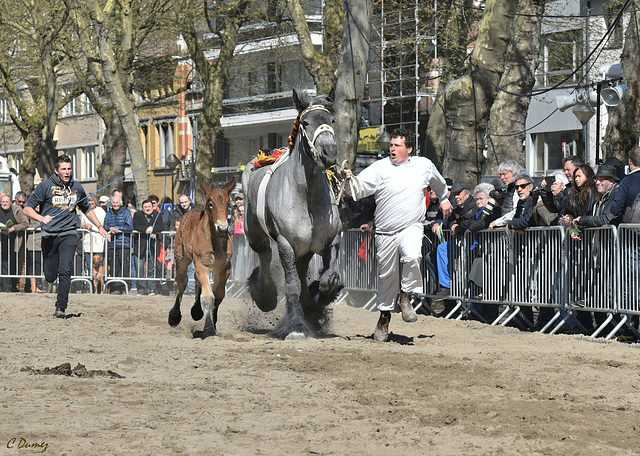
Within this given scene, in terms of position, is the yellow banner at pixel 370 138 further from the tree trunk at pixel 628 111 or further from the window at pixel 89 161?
the window at pixel 89 161

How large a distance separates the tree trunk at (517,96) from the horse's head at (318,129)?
9.62 metres

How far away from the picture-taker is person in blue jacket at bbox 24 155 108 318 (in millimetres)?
14805

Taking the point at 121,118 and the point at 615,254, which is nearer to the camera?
the point at 615,254

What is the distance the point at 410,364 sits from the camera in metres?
9.48

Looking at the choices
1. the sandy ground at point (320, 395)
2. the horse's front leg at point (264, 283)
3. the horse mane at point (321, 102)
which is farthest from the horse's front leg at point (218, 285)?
the horse mane at point (321, 102)

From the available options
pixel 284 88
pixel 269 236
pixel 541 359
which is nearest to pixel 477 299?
pixel 269 236

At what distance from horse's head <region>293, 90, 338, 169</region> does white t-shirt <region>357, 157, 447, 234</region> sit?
0.64 m

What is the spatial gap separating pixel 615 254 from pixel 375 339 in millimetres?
2941

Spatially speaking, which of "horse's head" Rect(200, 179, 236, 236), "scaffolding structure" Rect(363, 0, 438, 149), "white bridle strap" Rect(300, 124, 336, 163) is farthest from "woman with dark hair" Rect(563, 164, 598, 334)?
"scaffolding structure" Rect(363, 0, 438, 149)

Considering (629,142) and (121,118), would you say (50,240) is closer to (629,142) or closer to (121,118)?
(629,142)

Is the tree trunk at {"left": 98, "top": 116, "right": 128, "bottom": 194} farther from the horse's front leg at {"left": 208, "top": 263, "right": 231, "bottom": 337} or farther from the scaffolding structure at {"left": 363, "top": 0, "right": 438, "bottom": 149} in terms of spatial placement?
the horse's front leg at {"left": 208, "top": 263, "right": 231, "bottom": 337}

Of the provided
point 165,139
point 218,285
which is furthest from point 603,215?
point 165,139

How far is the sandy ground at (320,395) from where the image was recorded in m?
6.30

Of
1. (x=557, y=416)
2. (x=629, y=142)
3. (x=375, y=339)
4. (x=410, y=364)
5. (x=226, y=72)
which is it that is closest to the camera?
(x=557, y=416)
